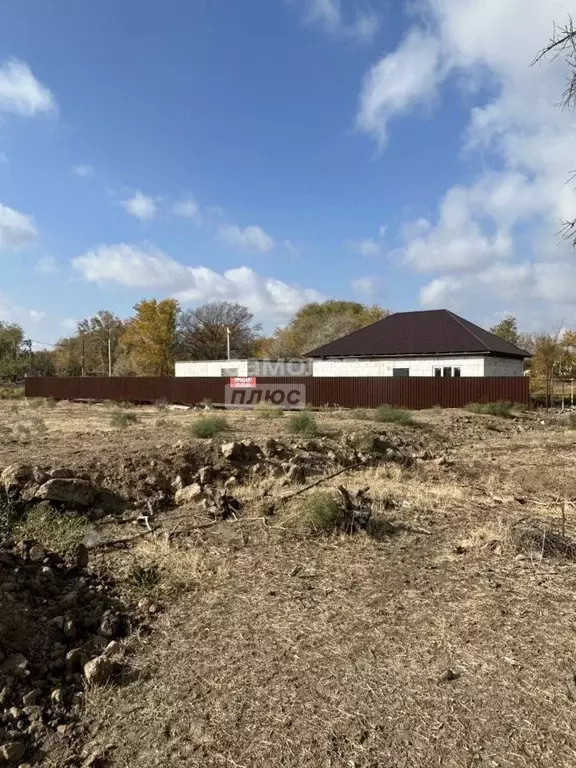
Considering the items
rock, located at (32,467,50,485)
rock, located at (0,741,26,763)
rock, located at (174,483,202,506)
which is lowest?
rock, located at (0,741,26,763)

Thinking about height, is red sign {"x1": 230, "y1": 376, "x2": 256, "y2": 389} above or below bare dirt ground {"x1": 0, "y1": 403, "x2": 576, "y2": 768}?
above

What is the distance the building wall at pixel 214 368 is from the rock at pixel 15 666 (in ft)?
102

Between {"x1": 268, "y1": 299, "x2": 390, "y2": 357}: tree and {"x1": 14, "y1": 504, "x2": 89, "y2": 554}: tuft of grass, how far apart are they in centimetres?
4532

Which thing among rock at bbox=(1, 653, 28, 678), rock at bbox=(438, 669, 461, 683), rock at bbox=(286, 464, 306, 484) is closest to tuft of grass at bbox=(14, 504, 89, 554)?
rock at bbox=(1, 653, 28, 678)

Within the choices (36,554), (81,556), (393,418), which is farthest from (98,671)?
(393,418)

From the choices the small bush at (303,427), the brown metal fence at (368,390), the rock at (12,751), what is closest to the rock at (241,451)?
the small bush at (303,427)

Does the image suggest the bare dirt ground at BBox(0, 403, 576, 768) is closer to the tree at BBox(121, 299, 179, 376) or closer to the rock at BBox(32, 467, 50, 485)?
the rock at BBox(32, 467, 50, 485)

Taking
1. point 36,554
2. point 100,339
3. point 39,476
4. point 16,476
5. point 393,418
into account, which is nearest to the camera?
point 36,554

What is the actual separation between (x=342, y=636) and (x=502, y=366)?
92.1 ft

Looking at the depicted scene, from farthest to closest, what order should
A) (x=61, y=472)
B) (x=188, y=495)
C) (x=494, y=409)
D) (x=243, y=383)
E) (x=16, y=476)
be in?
(x=243, y=383)
(x=494, y=409)
(x=188, y=495)
(x=61, y=472)
(x=16, y=476)

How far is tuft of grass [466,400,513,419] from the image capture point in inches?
857

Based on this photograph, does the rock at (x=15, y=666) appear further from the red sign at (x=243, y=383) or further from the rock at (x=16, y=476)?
the red sign at (x=243, y=383)

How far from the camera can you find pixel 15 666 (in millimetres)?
3246

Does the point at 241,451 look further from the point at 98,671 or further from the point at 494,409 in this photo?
the point at 494,409
